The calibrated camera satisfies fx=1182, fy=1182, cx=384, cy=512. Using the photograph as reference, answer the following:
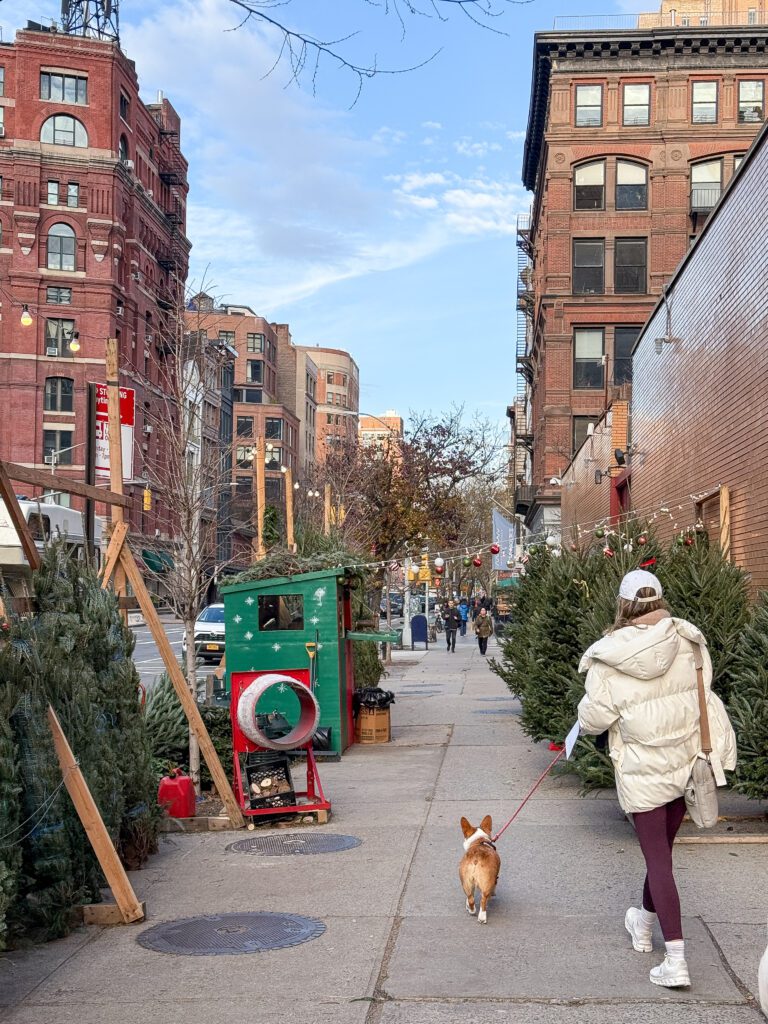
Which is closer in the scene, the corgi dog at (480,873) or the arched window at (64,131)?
the corgi dog at (480,873)

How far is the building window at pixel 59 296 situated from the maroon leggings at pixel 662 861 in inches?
2251

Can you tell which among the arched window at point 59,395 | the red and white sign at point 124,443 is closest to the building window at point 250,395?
the arched window at point 59,395

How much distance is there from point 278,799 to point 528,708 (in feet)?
9.79

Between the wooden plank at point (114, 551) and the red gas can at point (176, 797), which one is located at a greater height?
the wooden plank at point (114, 551)

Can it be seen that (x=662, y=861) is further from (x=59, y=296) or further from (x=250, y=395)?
(x=250, y=395)

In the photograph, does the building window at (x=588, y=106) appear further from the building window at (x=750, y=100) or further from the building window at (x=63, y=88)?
the building window at (x=63, y=88)

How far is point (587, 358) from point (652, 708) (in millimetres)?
45547

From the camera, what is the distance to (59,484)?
23.3ft

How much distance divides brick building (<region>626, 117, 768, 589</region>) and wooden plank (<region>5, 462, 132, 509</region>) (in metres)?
6.38

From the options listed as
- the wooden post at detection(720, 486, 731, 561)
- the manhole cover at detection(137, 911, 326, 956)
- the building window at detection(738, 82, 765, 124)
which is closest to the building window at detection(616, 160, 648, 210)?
the building window at detection(738, 82, 765, 124)

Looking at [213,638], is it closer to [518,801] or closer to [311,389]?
[518,801]

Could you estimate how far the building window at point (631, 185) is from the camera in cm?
4925

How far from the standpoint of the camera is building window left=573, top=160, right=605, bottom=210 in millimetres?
49500

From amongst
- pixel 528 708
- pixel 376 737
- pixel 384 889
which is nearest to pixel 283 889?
pixel 384 889
